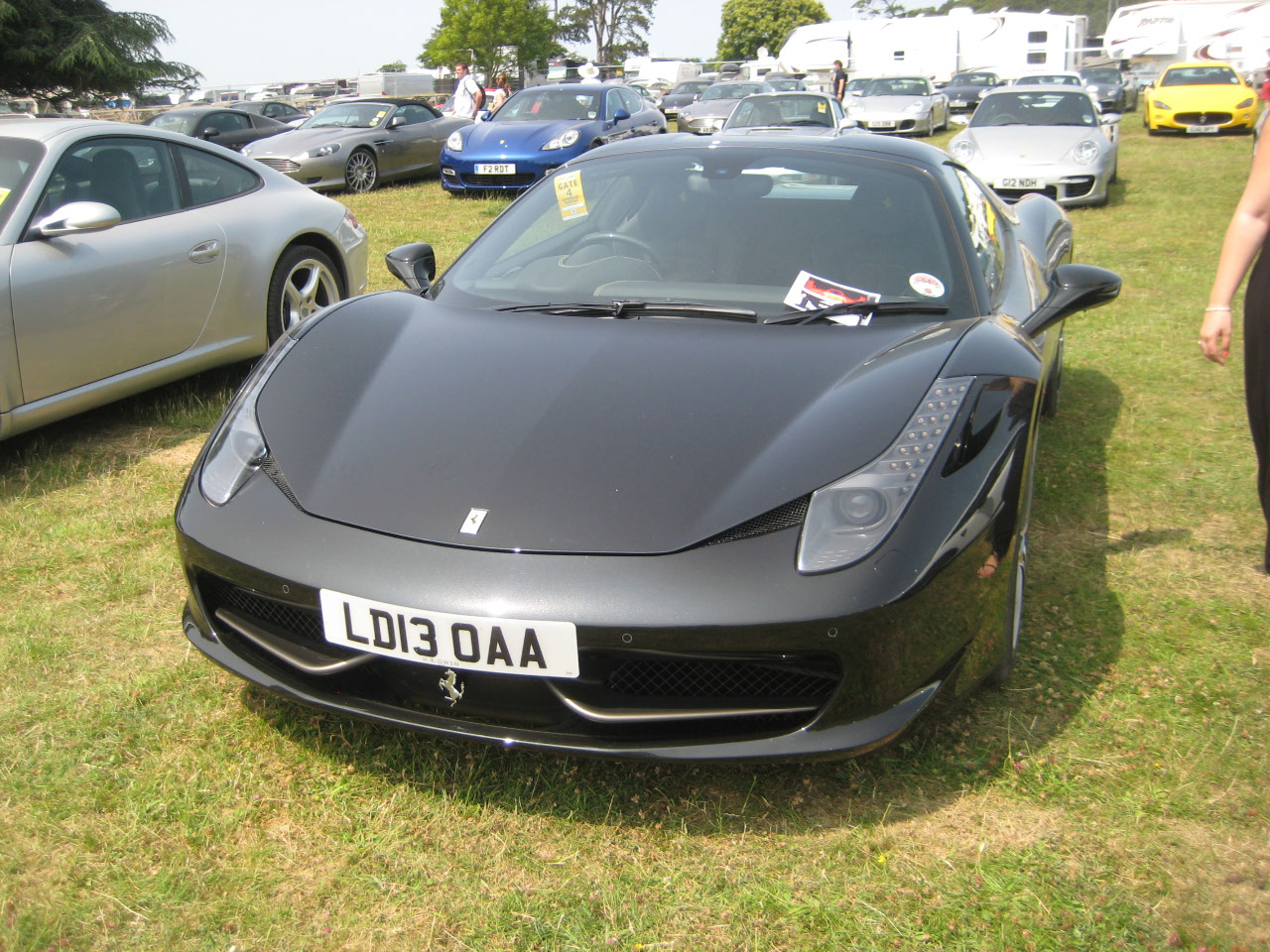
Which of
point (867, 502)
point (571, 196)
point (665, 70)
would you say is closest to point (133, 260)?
point (571, 196)

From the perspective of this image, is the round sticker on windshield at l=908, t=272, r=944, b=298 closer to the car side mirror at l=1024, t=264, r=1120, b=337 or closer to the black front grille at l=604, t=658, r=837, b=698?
the car side mirror at l=1024, t=264, r=1120, b=337

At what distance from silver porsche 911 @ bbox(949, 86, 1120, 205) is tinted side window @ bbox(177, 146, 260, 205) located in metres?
6.89

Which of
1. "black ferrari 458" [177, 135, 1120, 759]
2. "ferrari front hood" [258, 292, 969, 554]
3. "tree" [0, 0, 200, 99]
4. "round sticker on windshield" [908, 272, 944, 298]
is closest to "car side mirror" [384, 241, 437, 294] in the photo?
"black ferrari 458" [177, 135, 1120, 759]

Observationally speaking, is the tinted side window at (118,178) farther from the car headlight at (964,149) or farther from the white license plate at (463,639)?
the car headlight at (964,149)

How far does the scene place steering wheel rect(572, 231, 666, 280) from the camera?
302 cm

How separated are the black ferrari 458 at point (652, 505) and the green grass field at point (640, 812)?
243 mm

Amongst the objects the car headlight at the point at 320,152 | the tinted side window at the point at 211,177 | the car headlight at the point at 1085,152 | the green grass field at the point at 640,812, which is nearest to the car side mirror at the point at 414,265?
the green grass field at the point at 640,812

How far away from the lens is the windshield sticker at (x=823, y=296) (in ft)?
8.97

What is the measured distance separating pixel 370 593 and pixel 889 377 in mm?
1162

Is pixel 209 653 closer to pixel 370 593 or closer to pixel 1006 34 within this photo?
pixel 370 593

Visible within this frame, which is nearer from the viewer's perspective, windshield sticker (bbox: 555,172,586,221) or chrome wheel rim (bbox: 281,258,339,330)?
windshield sticker (bbox: 555,172,586,221)

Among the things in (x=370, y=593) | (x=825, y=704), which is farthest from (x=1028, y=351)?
(x=370, y=593)

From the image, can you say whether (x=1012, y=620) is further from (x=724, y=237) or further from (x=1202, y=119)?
(x=1202, y=119)

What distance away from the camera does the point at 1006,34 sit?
35.6 m
